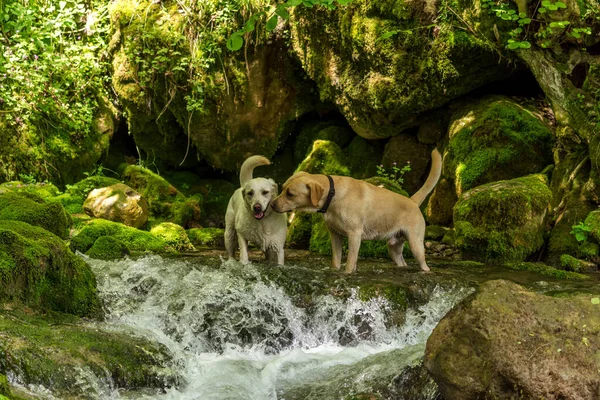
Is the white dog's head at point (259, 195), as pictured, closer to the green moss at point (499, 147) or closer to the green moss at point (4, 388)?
the green moss at point (4, 388)

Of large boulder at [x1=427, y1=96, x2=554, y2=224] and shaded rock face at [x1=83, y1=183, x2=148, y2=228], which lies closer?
large boulder at [x1=427, y1=96, x2=554, y2=224]

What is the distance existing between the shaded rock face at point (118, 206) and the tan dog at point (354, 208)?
5.33m

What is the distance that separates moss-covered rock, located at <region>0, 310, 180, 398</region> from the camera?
390 centimetres

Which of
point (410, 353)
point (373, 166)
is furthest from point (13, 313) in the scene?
point (373, 166)

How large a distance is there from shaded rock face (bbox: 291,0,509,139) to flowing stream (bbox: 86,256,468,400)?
578cm

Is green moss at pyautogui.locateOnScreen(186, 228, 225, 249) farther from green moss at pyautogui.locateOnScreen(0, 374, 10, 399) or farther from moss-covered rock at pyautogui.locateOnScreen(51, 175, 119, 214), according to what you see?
green moss at pyautogui.locateOnScreen(0, 374, 10, 399)

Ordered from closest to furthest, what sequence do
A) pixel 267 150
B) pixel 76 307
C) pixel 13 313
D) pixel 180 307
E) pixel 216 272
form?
pixel 13 313 < pixel 76 307 < pixel 180 307 < pixel 216 272 < pixel 267 150

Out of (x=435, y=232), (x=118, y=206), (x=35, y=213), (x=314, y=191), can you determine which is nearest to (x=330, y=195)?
(x=314, y=191)

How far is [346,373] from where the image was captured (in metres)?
4.76

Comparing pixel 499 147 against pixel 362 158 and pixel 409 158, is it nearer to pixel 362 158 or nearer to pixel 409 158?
pixel 409 158

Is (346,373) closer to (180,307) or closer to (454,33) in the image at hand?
(180,307)

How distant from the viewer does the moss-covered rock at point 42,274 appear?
16.3 feet

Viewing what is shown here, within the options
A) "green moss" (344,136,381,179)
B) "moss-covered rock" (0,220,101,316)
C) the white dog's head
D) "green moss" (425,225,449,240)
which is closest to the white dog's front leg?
the white dog's head

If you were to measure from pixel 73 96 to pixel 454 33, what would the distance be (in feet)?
29.0
